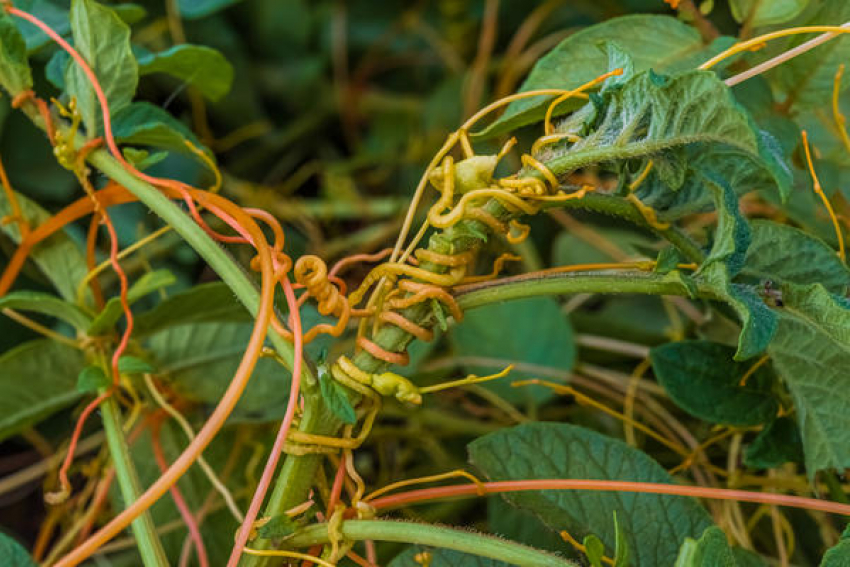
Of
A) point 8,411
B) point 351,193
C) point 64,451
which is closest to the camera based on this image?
point 8,411

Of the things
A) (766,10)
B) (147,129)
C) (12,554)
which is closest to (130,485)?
(12,554)

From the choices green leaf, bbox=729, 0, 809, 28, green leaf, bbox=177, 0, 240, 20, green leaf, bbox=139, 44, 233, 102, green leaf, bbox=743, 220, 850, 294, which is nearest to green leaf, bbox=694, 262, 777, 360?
green leaf, bbox=743, 220, 850, 294

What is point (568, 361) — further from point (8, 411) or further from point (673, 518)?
point (8, 411)

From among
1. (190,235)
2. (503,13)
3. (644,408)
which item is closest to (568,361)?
(644,408)

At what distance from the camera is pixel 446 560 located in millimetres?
380

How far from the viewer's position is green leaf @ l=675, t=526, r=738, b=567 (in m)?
0.28

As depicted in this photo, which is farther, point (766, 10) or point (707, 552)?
point (766, 10)

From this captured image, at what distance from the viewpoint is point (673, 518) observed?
1.30ft

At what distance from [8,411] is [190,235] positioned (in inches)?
7.5

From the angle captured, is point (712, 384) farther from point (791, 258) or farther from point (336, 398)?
point (336, 398)

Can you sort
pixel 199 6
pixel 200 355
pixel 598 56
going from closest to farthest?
pixel 598 56, pixel 200 355, pixel 199 6

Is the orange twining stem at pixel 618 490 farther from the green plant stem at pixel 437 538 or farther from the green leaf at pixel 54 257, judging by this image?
the green leaf at pixel 54 257

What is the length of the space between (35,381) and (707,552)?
1.19 feet

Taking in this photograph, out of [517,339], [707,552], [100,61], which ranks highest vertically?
[100,61]
